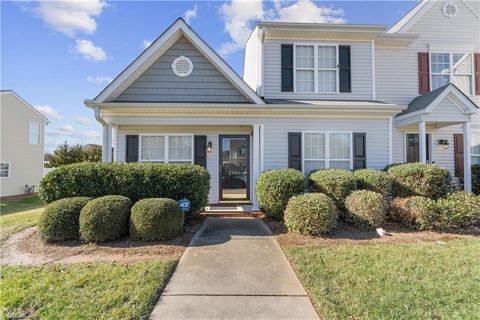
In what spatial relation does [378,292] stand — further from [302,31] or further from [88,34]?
[88,34]

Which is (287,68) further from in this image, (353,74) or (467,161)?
(467,161)

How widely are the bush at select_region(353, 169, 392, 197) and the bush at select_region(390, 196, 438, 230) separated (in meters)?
0.63

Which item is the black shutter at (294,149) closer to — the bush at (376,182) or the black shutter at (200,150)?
Result: the bush at (376,182)

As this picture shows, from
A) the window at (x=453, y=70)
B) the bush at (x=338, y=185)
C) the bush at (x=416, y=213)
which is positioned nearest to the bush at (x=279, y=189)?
the bush at (x=338, y=185)

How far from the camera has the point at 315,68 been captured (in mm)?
10352

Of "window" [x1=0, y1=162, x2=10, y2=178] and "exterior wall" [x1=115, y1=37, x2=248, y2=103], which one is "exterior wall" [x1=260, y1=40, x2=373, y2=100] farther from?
"window" [x1=0, y1=162, x2=10, y2=178]

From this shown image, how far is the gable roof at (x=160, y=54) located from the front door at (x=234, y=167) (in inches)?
71.1

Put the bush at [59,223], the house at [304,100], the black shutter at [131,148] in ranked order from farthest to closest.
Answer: the black shutter at [131,148]
the house at [304,100]
the bush at [59,223]

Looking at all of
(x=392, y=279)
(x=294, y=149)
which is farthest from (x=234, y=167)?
(x=392, y=279)

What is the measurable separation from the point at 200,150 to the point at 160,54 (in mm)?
3600

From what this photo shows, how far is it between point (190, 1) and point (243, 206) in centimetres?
765

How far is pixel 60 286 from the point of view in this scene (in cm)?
396

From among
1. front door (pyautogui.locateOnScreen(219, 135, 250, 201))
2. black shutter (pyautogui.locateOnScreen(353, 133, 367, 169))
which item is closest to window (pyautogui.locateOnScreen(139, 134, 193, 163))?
front door (pyautogui.locateOnScreen(219, 135, 250, 201))

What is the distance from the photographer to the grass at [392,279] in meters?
Answer: 3.34
